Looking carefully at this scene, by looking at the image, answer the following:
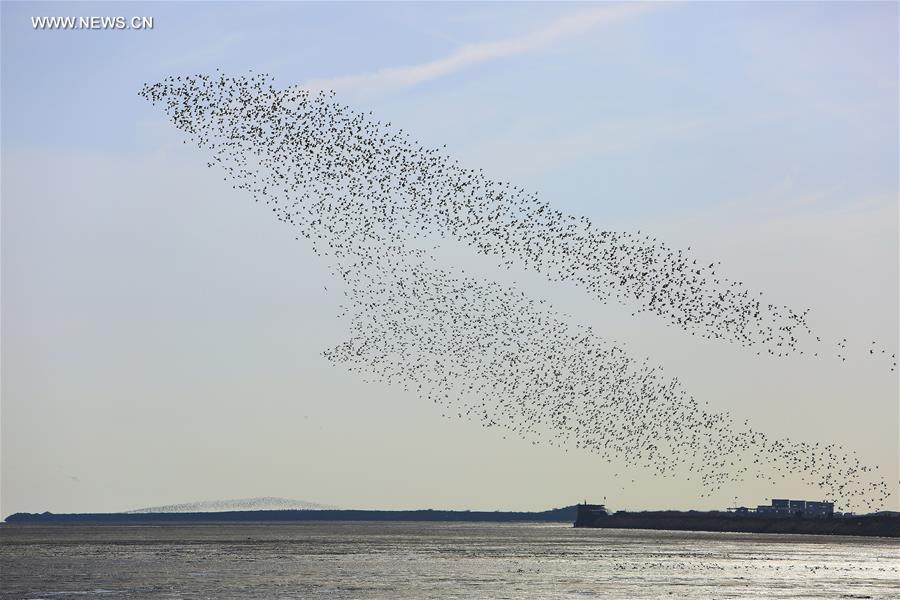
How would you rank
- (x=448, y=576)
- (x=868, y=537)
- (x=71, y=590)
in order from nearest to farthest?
(x=71, y=590), (x=448, y=576), (x=868, y=537)

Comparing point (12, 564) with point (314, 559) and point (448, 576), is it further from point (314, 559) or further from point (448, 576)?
point (448, 576)

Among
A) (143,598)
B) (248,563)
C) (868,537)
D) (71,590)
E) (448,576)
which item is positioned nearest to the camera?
(143,598)

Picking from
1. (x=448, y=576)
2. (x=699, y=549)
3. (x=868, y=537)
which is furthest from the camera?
(x=868, y=537)

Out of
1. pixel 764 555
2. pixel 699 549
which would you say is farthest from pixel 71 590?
pixel 699 549

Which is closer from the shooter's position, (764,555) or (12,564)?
(12,564)

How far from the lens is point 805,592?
76625mm

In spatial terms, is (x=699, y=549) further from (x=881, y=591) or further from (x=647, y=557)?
(x=881, y=591)

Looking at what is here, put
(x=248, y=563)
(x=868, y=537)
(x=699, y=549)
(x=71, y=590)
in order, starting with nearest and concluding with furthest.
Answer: (x=71, y=590)
(x=248, y=563)
(x=699, y=549)
(x=868, y=537)

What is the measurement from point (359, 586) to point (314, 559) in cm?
3798

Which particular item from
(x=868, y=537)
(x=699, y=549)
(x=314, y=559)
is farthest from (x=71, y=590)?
(x=868, y=537)

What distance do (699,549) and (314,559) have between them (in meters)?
44.2

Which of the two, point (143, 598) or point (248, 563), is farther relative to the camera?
point (248, 563)

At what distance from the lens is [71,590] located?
77812 mm

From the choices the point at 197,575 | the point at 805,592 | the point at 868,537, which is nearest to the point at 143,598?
the point at 197,575
